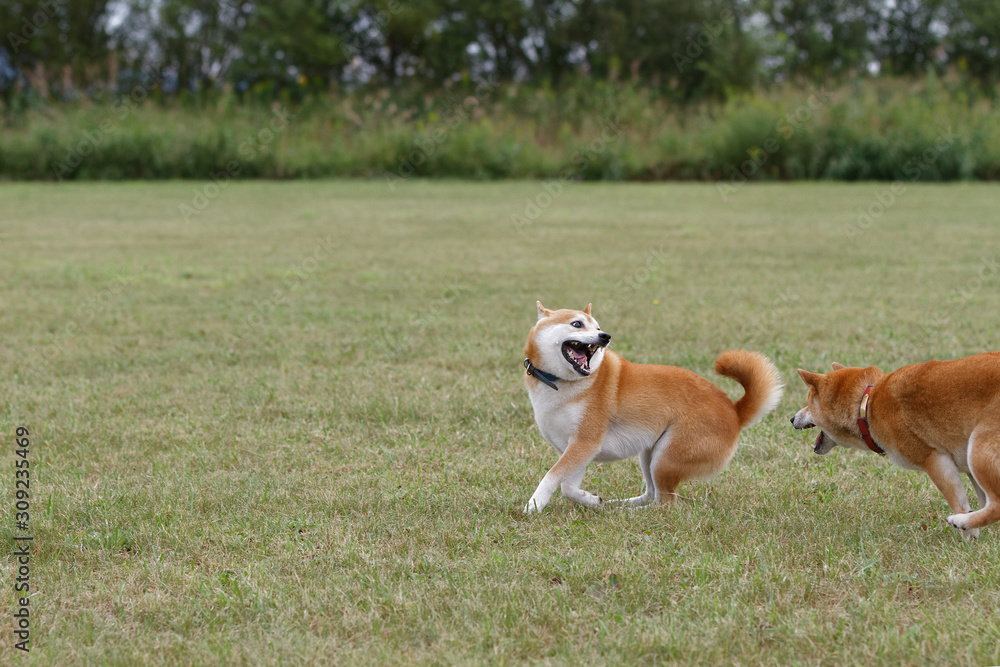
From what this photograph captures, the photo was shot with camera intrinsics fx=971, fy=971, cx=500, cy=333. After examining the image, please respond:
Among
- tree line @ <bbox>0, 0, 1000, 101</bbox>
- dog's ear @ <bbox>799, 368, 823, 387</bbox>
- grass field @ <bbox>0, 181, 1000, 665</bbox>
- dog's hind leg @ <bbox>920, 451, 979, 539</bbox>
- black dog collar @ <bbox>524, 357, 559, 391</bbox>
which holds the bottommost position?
grass field @ <bbox>0, 181, 1000, 665</bbox>

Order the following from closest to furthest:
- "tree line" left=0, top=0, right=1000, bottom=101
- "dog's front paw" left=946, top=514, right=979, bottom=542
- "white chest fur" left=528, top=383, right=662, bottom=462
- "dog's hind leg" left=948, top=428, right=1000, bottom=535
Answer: "dog's hind leg" left=948, top=428, right=1000, bottom=535 < "dog's front paw" left=946, top=514, right=979, bottom=542 < "white chest fur" left=528, top=383, right=662, bottom=462 < "tree line" left=0, top=0, right=1000, bottom=101

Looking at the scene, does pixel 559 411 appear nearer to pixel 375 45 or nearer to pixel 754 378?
pixel 754 378

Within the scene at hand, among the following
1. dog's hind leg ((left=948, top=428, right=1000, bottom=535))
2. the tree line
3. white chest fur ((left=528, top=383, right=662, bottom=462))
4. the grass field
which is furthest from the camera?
the tree line

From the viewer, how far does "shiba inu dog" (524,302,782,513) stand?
331 centimetres

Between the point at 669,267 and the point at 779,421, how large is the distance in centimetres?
504

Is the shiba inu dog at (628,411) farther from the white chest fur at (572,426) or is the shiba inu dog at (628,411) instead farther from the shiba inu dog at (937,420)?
the shiba inu dog at (937,420)

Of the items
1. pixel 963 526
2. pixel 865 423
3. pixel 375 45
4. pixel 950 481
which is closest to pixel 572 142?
pixel 375 45

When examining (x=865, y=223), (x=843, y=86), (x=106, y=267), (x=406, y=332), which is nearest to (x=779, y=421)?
(x=406, y=332)

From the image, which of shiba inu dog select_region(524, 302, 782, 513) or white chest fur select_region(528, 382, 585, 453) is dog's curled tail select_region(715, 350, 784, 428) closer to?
shiba inu dog select_region(524, 302, 782, 513)

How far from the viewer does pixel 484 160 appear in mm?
21984

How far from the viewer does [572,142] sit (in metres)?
22.4

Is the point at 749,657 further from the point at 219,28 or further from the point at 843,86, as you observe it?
the point at 219,28

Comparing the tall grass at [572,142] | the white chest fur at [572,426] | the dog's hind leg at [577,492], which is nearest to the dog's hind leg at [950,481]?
the white chest fur at [572,426]

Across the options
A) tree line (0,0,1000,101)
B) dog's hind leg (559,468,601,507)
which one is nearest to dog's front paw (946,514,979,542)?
dog's hind leg (559,468,601,507)
